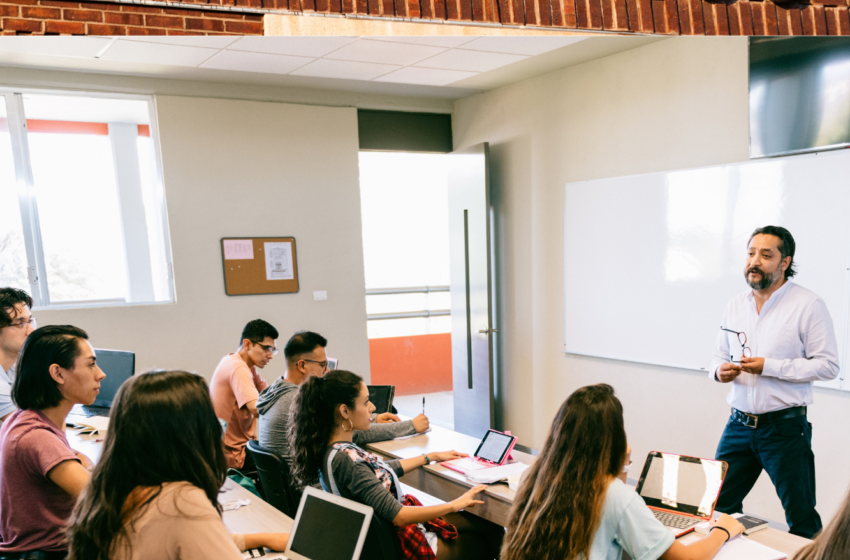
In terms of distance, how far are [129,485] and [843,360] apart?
3158 mm

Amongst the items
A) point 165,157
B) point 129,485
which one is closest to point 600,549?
point 129,485

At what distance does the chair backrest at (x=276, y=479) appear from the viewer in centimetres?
226

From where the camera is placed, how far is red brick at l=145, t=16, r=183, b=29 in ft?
9.07

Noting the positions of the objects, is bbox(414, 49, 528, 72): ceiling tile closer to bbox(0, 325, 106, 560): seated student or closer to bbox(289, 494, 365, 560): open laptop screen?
bbox(0, 325, 106, 560): seated student

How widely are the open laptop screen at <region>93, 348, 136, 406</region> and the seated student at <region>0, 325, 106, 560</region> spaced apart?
61.7 inches

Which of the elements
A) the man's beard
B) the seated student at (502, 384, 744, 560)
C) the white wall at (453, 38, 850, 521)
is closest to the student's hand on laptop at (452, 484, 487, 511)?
the seated student at (502, 384, 744, 560)

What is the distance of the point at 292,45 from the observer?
346cm

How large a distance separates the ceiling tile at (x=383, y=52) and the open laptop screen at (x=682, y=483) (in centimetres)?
264

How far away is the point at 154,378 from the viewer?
4.19 feet

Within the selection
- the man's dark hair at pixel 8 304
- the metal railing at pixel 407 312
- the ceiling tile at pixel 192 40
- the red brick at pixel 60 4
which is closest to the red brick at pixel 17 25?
the red brick at pixel 60 4

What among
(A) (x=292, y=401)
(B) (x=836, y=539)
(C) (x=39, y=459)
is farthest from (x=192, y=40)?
(B) (x=836, y=539)

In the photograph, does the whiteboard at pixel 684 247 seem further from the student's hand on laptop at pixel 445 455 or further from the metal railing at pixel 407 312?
the metal railing at pixel 407 312

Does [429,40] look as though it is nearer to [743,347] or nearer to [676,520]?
[743,347]

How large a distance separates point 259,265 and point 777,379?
144 inches
